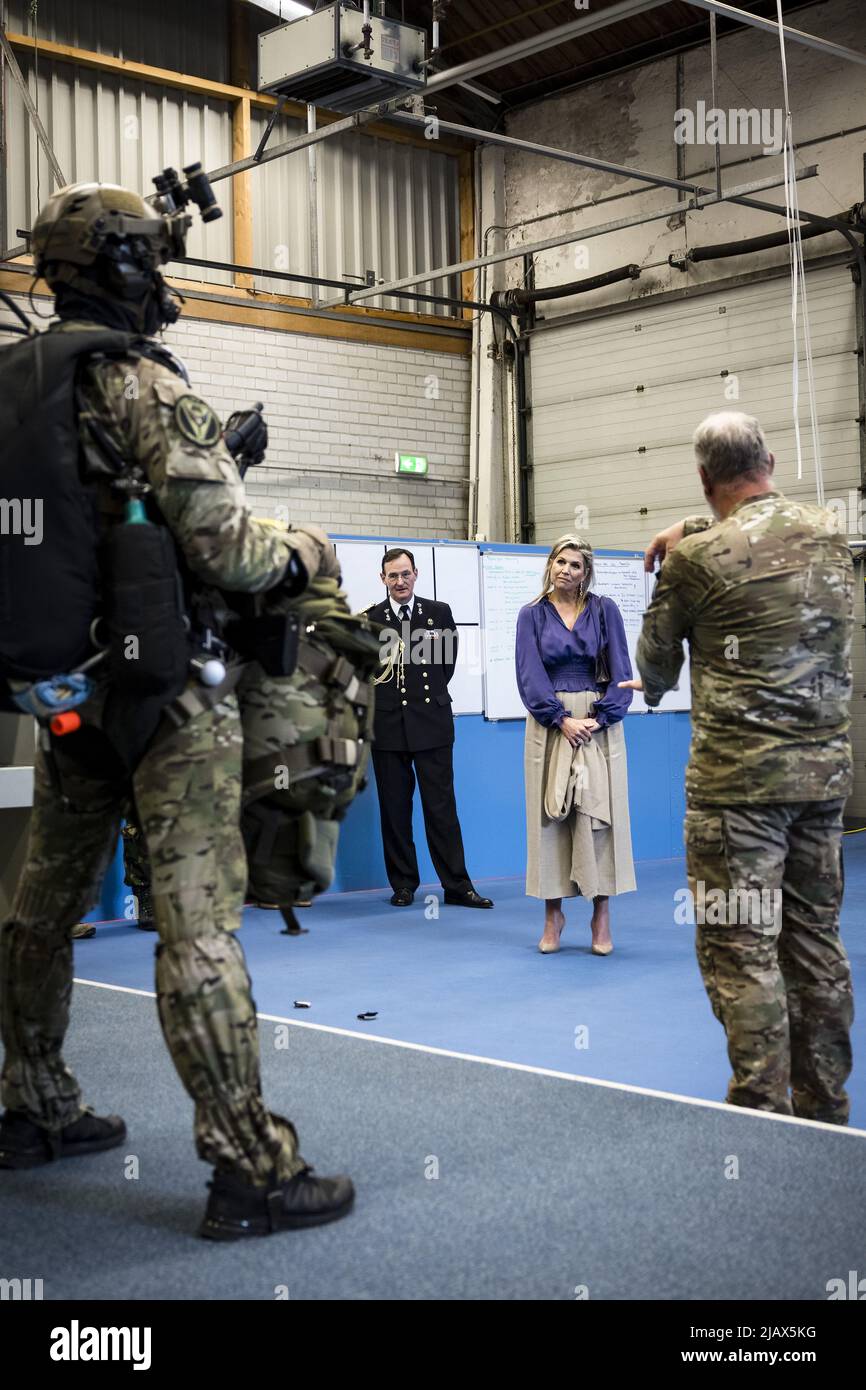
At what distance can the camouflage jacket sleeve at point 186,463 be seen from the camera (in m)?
2.38

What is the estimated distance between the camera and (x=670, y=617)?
→ 126 inches

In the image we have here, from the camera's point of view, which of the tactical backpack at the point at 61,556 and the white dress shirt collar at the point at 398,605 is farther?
the white dress shirt collar at the point at 398,605

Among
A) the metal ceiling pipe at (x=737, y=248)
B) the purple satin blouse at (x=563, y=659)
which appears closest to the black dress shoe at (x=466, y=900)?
the purple satin blouse at (x=563, y=659)

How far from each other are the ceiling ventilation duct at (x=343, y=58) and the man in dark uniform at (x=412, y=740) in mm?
2292

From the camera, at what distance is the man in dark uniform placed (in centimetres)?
746

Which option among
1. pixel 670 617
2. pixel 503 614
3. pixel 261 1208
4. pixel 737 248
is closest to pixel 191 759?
pixel 261 1208

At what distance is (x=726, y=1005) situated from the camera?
10.1 ft

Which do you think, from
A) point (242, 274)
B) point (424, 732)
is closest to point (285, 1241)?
point (424, 732)

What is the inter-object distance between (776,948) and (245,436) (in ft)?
5.31

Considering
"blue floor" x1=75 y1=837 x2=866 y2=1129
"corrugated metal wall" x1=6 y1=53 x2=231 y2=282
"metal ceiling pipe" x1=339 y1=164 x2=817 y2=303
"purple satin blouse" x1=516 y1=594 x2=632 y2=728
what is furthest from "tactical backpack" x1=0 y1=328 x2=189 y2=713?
"corrugated metal wall" x1=6 y1=53 x2=231 y2=282

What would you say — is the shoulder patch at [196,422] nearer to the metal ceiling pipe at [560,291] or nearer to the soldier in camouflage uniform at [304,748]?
the soldier in camouflage uniform at [304,748]

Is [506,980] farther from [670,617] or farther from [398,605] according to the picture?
[398,605]

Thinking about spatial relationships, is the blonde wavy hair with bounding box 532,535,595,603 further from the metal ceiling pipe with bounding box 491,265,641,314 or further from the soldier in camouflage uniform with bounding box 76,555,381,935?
the metal ceiling pipe with bounding box 491,265,641,314
